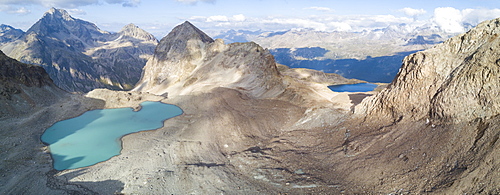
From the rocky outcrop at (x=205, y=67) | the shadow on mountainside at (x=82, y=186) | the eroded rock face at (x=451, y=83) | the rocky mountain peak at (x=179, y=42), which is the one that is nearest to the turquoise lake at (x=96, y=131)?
the shadow on mountainside at (x=82, y=186)

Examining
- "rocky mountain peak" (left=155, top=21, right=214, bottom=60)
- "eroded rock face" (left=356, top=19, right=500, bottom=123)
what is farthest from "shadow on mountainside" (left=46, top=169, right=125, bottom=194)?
"rocky mountain peak" (left=155, top=21, right=214, bottom=60)

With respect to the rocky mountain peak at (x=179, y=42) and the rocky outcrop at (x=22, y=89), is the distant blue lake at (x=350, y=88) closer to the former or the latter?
the rocky mountain peak at (x=179, y=42)

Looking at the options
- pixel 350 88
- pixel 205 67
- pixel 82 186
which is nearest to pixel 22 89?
pixel 82 186

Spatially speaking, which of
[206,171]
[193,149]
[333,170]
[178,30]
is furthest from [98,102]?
[178,30]

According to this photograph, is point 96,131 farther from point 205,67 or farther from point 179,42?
point 179,42

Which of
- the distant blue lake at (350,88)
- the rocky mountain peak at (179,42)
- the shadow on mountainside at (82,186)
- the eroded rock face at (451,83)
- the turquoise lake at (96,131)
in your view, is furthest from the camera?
the distant blue lake at (350,88)

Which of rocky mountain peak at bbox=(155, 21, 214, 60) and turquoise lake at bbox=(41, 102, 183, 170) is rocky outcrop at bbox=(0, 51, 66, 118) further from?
rocky mountain peak at bbox=(155, 21, 214, 60)

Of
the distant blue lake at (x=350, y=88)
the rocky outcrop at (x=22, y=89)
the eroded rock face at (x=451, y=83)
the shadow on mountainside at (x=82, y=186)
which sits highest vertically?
the eroded rock face at (x=451, y=83)
